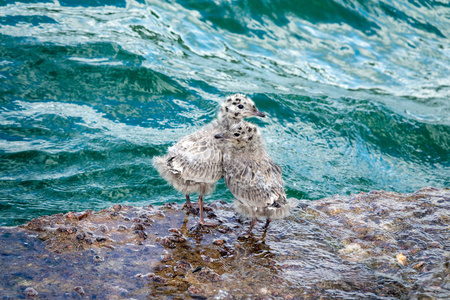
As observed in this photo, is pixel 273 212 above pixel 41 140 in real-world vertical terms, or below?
above

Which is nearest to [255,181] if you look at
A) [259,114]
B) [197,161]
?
[197,161]

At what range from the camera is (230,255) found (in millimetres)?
4504

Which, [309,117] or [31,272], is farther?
[309,117]

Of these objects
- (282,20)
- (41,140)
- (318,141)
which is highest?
(282,20)

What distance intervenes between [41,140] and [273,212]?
5.05 meters

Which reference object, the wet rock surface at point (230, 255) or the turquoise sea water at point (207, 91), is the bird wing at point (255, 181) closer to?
the wet rock surface at point (230, 255)

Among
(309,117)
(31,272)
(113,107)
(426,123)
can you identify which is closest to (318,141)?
(309,117)

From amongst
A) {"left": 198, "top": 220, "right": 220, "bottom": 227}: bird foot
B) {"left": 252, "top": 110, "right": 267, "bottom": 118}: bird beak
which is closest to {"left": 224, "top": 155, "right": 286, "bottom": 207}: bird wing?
{"left": 198, "top": 220, "right": 220, "bottom": 227}: bird foot

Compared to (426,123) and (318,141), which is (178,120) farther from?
(426,123)

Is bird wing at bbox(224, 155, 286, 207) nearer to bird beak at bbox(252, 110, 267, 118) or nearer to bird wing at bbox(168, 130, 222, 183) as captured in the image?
bird wing at bbox(168, 130, 222, 183)

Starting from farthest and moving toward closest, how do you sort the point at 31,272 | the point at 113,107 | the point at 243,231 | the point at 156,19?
the point at 156,19, the point at 113,107, the point at 243,231, the point at 31,272

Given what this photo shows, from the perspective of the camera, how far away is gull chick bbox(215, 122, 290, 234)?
4.81 metres

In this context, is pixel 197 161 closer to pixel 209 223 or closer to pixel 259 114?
pixel 209 223

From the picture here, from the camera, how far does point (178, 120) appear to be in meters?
9.11
